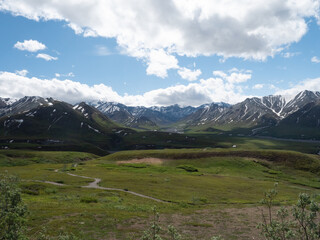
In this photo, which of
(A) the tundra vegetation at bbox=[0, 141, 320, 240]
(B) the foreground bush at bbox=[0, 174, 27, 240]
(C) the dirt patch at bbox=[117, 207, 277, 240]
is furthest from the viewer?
(C) the dirt patch at bbox=[117, 207, 277, 240]

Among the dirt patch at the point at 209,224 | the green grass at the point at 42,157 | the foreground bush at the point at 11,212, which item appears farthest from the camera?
the green grass at the point at 42,157

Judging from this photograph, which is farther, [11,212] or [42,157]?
[42,157]

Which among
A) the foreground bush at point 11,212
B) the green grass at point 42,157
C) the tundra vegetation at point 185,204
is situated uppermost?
the foreground bush at point 11,212

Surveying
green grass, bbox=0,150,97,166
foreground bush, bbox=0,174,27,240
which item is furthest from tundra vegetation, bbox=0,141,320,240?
green grass, bbox=0,150,97,166

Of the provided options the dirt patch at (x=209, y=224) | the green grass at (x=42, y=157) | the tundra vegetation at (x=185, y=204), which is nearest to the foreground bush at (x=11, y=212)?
the tundra vegetation at (x=185, y=204)

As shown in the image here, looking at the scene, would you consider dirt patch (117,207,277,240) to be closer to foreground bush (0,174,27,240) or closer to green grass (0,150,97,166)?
foreground bush (0,174,27,240)

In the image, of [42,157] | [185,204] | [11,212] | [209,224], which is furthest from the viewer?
[42,157]

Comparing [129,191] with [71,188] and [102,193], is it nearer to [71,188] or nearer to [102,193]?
[102,193]

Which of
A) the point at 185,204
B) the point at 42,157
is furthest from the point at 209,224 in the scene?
the point at 42,157

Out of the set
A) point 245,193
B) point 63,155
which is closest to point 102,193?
point 245,193

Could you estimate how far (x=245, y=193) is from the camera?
71500mm

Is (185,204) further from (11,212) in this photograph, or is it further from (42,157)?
(42,157)

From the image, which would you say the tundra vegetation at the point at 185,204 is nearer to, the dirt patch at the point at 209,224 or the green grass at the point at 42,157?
the dirt patch at the point at 209,224

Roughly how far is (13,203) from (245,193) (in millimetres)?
71778
